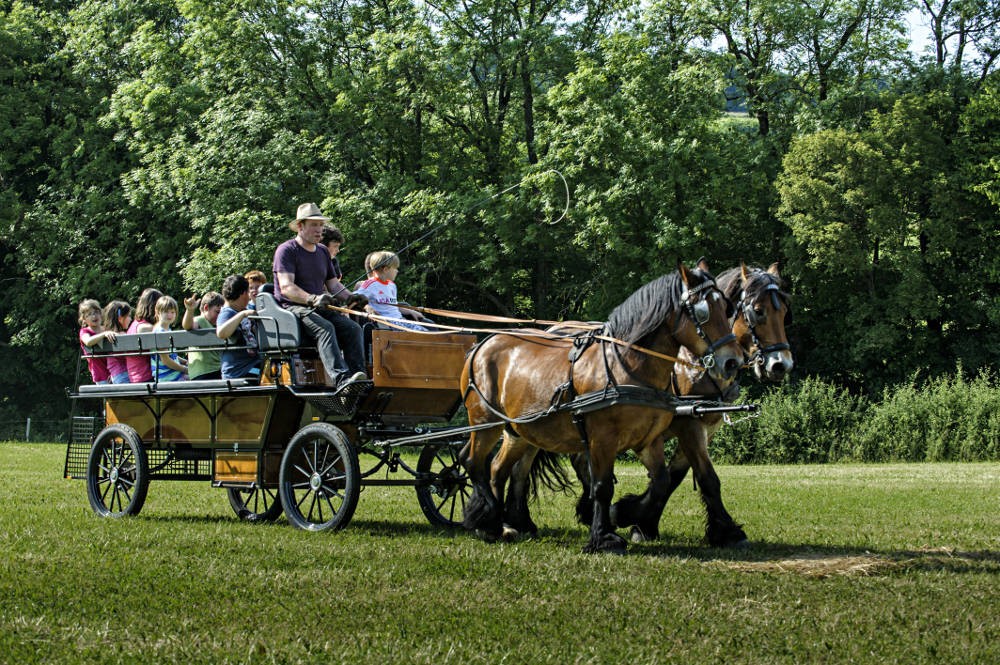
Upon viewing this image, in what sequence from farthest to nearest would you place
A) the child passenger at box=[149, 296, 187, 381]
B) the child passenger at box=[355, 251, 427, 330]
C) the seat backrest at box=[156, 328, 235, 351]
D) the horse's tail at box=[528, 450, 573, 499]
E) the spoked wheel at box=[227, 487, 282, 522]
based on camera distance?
the child passenger at box=[149, 296, 187, 381] < the spoked wheel at box=[227, 487, 282, 522] < the seat backrest at box=[156, 328, 235, 351] < the child passenger at box=[355, 251, 427, 330] < the horse's tail at box=[528, 450, 573, 499]

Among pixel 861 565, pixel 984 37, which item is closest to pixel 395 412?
pixel 861 565

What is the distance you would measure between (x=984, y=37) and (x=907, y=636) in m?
29.0

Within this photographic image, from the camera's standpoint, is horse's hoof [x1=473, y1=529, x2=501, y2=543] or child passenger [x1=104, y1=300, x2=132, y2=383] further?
child passenger [x1=104, y1=300, x2=132, y2=383]

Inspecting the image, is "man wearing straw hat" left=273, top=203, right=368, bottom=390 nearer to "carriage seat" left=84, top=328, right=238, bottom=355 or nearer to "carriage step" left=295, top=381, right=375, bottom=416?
"carriage step" left=295, top=381, right=375, bottom=416

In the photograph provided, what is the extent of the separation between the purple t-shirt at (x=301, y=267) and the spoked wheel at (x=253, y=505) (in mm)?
1749

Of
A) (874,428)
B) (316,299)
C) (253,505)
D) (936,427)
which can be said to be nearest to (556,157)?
(874,428)

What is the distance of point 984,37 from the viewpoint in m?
31.2

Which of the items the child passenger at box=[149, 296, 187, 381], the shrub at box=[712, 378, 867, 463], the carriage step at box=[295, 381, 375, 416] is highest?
the child passenger at box=[149, 296, 187, 381]

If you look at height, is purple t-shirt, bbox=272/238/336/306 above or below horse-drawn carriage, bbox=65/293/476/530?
above

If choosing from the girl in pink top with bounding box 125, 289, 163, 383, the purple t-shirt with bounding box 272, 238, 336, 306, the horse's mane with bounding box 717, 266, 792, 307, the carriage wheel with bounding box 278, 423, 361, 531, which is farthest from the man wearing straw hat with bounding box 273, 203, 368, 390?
the horse's mane with bounding box 717, 266, 792, 307

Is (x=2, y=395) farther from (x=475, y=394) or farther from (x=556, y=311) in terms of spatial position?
(x=475, y=394)

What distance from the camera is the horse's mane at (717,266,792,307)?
8320 millimetres

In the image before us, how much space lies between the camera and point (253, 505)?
1228cm

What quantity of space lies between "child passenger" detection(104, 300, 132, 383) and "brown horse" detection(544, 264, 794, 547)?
4.05 m
